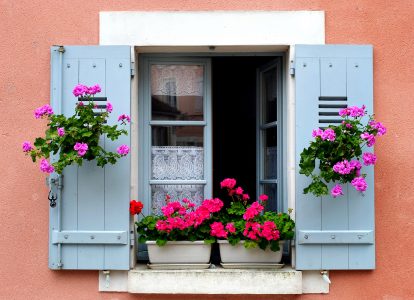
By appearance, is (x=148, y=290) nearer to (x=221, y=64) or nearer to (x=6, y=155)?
(x=6, y=155)

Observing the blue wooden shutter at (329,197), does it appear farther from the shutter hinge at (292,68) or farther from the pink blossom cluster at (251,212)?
the pink blossom cluster at (251,212)

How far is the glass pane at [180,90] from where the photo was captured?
465 centimetres

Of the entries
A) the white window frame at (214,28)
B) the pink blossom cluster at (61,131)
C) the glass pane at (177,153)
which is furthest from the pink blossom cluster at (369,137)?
the pink blossom cluster at (61,131)

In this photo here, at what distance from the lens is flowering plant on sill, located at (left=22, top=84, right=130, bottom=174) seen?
13.0ft

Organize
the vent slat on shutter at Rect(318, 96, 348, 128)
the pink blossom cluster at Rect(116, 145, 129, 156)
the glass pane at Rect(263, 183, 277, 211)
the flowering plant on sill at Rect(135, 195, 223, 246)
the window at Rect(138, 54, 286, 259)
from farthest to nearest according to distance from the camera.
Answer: the glass pane at Rect(263, 183, 277, 211) < the window at Rect(138, 54, 286, 259) < the vent slat on shutter at Rect(318, 96, 348, 128) < the flowering plant on sill at Rect(135, 195, 223, 246) < the pink blossom cluster at Rect(116, 145, 129, 156)

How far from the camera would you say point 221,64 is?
592 centimetres

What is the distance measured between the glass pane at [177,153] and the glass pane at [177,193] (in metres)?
0.06

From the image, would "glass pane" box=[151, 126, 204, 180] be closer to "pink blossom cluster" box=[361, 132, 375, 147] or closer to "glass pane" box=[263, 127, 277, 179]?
"glass pane" box=[263, 127, 277, 179]

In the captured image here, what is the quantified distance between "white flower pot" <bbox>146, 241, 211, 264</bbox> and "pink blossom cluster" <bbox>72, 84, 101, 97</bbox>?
103 centimetres

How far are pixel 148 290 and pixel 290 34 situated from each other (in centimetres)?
192

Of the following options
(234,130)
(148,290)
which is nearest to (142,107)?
(148,290)

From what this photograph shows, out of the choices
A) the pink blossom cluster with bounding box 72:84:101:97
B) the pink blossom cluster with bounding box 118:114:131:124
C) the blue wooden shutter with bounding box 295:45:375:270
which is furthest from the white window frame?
the pink blossom cluster with bounding box 118:114:131:124

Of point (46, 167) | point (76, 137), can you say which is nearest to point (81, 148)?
point (76, 137)

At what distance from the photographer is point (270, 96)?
4867mm
